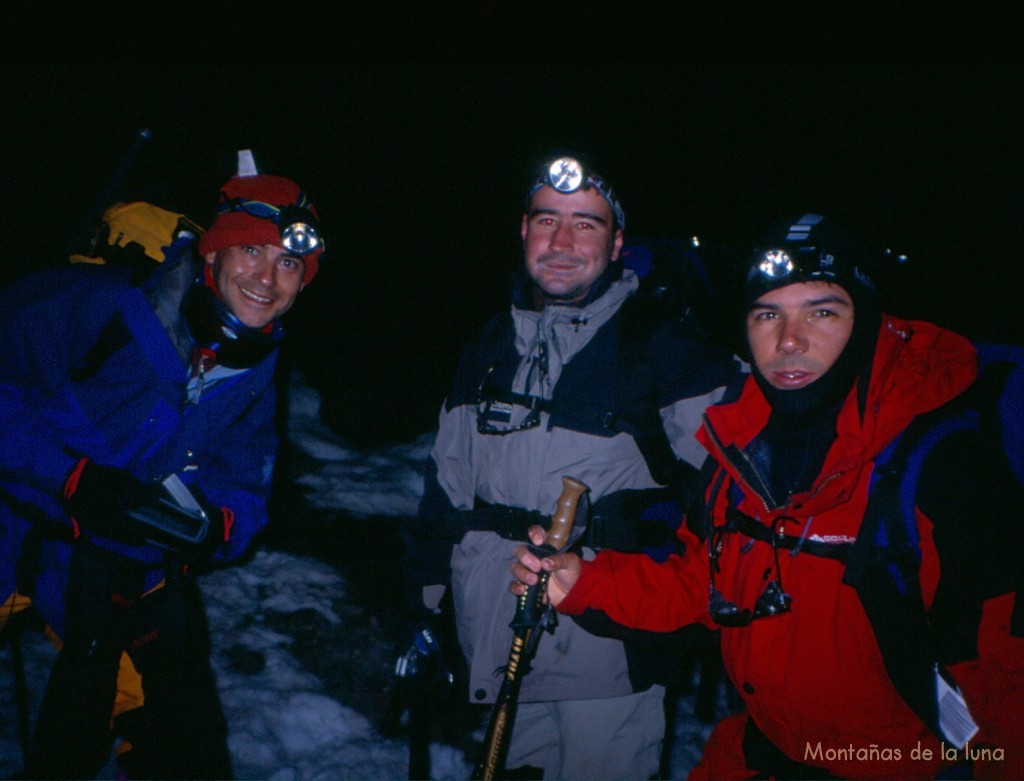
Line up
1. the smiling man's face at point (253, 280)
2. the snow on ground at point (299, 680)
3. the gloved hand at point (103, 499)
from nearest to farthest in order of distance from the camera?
the gloved hand at point (103, 499) → the smiling man's face at point (253, 280) → the snow on ground at point (299, 680)

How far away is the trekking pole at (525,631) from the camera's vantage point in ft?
7.57

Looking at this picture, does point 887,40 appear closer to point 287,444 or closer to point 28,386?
point 287,444

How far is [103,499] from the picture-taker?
2.73 m

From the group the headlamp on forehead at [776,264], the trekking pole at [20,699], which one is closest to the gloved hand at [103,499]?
the trekking pole at [20,699]

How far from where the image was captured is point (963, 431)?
1719 millimetres

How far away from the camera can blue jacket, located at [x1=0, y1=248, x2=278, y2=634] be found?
2.81 metres

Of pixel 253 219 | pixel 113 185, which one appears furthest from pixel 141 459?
pixel 113 185

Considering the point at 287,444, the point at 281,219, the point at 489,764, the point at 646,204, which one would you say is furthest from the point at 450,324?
the point at 489,764

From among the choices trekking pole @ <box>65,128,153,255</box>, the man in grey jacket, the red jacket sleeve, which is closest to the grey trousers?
the man in grey jacket

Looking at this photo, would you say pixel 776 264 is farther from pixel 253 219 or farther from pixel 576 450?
pixel 253 219

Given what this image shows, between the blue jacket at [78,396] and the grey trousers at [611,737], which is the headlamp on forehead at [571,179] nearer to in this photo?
the blue jacket at [78,396]

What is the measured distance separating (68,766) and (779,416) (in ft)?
13.8

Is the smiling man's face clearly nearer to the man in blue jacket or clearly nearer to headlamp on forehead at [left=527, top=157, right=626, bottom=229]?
the man in blue jacket

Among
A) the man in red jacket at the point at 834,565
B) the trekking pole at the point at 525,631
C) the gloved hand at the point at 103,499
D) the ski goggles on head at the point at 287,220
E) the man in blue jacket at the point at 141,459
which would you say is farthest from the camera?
the ski goggles on head at the point at 287,220
